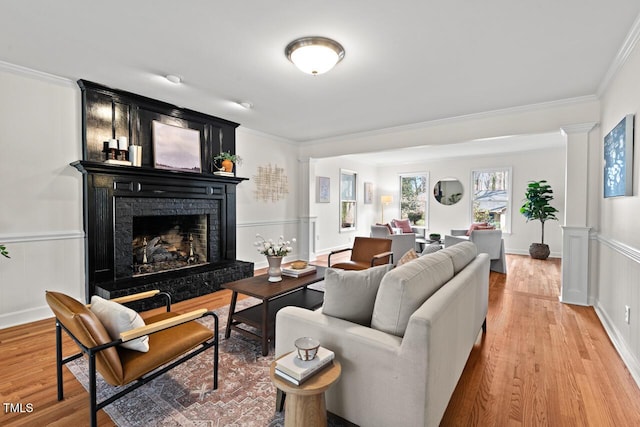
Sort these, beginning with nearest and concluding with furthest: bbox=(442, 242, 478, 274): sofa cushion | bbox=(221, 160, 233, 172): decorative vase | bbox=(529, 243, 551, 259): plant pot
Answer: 1. bbox=(442, 242, 478, 274): sofa cushion
2. bbox=(221, 160, 233, 172): decorative vase
3. bbox=(529, 243, 551, 259): plant pot

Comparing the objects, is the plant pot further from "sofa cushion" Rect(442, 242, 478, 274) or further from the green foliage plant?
"sofa cushion" Rect(442, 242, 478, 274)

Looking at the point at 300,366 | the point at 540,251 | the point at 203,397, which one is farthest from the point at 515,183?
the point at 203,397

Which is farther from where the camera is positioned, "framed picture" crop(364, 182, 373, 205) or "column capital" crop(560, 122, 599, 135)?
"framed picture" crop(364, 182, 373, 205)

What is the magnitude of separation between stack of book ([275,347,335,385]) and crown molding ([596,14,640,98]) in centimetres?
305

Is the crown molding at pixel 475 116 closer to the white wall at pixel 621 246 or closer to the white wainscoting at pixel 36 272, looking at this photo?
the white wall at pixel 621 246

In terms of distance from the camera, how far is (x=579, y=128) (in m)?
3.63

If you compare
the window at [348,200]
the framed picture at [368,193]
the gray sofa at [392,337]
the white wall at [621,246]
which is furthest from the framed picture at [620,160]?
the framed picture at [368,193]

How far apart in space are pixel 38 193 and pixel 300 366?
3393mm

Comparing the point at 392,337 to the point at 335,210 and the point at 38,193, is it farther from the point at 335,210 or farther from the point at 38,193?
the point at 335,210

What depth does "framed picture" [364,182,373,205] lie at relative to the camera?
28.7 ft

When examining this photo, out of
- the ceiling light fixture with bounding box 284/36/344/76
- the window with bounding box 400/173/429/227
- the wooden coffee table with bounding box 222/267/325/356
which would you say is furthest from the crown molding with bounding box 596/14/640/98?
the window with bounding box 400/173/429/227

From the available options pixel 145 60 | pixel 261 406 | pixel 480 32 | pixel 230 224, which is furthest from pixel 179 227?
pixel 480 32

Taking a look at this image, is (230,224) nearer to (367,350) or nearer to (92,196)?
(92,196)

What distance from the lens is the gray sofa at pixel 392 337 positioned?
130cm
